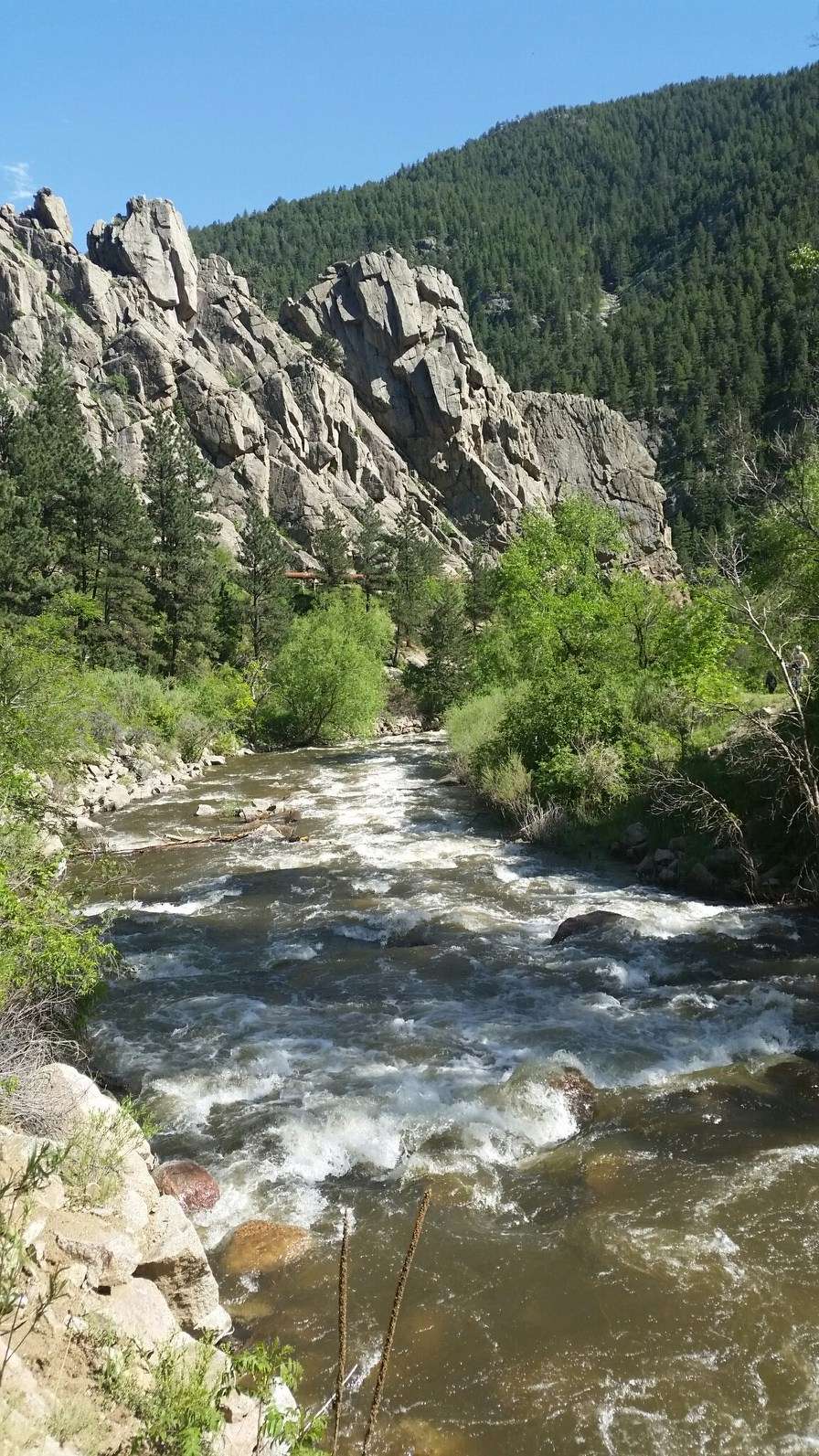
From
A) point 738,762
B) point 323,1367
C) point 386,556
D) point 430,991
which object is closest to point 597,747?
point 738,762

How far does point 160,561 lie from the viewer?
1764 inches

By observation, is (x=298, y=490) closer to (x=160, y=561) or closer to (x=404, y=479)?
(x=404, y=479)

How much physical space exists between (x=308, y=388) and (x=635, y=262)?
381 ft

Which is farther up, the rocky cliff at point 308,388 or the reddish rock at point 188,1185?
the rocky cliff at point 308,388

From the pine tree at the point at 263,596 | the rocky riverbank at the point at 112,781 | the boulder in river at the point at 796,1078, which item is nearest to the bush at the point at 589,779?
the boulder in river at the point at 796,1078

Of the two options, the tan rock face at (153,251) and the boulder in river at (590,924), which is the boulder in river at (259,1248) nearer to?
the boulder in river at (590,924)

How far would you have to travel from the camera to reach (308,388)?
327 feet

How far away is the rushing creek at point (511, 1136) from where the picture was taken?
5309 mm

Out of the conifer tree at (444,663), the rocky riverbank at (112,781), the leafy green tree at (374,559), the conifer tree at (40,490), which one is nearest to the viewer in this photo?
the rocky riverbank at (112,781)

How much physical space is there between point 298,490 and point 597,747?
254 ft

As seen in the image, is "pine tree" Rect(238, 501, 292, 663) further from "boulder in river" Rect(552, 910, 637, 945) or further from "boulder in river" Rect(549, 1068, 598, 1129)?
"boulder in river" Rect(549, 1068, 598, 1129)

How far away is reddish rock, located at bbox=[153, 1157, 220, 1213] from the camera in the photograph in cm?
690

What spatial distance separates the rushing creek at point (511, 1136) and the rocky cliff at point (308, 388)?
70839mm

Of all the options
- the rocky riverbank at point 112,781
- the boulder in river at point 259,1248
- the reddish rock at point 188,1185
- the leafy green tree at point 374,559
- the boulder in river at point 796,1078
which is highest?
the leafy green tree at point 374,559
